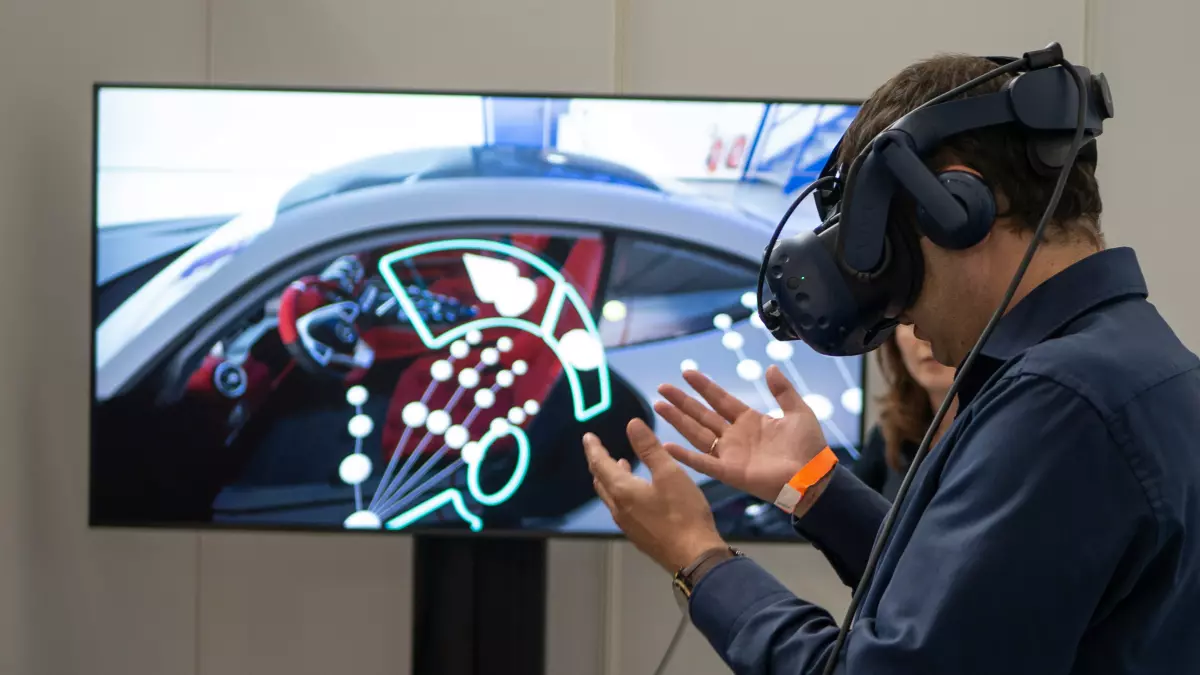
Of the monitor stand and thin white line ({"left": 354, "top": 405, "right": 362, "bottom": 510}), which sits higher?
thin white line ({"left": 354, "top": 405, "right": 362, "bottom": 510})

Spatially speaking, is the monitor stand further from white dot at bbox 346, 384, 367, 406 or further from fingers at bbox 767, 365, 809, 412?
fingers at bbox 767, 365, 809, 412

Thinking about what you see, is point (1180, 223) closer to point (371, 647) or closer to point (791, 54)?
point (791, 54)

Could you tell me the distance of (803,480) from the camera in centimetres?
123

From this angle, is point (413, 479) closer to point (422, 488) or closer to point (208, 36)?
point (422, 488)

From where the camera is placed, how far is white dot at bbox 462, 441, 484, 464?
6.50ft

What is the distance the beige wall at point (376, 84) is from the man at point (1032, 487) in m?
1.44

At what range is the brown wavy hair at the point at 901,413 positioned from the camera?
6.80 ft

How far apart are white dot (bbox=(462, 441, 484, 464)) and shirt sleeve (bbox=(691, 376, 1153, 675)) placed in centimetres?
125

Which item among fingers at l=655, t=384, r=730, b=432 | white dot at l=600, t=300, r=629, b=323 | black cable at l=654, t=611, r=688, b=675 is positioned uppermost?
white dot at l=600, t=300, r=629, b=323

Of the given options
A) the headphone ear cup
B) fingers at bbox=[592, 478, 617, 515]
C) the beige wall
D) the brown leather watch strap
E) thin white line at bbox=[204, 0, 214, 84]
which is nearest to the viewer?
the headphone ear cup

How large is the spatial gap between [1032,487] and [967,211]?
9.7 inches

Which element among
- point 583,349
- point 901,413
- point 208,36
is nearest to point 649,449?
point 583,349

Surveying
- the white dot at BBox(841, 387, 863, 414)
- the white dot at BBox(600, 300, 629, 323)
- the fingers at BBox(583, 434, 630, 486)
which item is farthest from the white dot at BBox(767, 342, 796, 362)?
the fingers at BBox(583, 434, 630, 486)

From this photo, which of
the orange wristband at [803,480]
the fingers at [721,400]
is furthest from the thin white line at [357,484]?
the orange wristband at [803,480]
